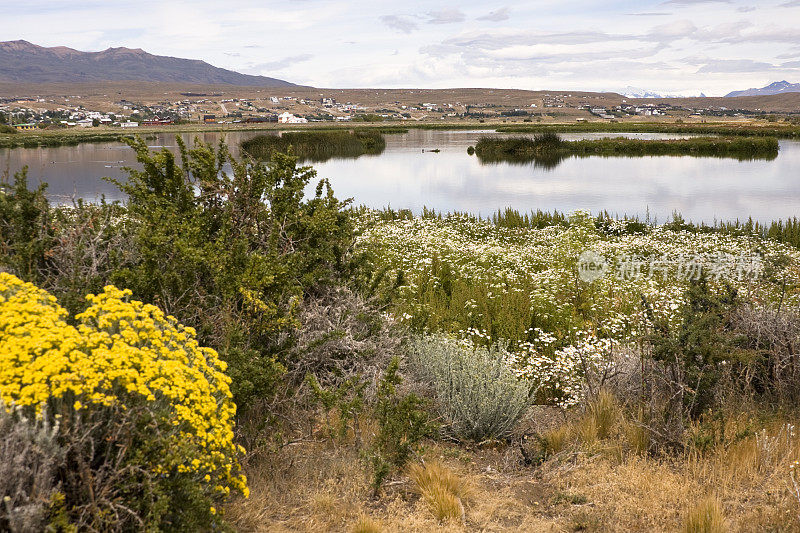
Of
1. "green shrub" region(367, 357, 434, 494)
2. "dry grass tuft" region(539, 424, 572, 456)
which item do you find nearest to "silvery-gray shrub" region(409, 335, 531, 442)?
"dry grass tuft" region(539, 424, 572, 456)

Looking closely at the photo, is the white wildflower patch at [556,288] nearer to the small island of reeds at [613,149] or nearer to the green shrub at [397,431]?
the green shrub at [397,431]

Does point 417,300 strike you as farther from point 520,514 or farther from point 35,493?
point 35,493

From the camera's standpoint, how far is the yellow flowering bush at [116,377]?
107 inches

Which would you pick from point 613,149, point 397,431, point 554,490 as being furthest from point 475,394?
point 613,149

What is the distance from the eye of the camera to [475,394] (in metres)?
5.27

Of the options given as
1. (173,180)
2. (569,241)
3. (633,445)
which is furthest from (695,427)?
(569,241)

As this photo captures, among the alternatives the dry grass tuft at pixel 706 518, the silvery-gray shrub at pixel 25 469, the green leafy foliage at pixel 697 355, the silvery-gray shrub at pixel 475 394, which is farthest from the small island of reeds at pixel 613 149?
the silvery-gray shrub at pixel 25 469

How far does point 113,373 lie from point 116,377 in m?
0.17

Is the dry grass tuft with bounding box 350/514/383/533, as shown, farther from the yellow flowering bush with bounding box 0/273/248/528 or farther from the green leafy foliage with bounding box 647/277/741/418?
the green leafy foliage with bounding box 647/277/741/418

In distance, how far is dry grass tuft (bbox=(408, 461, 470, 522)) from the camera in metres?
3.74

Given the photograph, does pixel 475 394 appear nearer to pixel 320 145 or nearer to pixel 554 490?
pixel 554 490

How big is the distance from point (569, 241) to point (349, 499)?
9.58 metres

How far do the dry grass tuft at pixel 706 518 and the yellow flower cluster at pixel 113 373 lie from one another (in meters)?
2.80

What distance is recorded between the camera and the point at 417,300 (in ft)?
29.8
